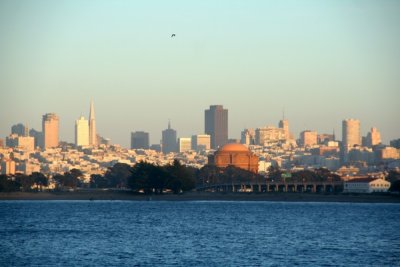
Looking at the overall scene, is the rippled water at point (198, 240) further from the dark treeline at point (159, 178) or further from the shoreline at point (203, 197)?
the dark treeline at point (159, 178)

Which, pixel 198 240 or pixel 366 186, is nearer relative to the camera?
pixel 198 240

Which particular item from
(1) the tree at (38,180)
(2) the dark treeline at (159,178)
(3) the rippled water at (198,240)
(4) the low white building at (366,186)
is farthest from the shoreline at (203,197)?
(3) the rippled water at (198,240)

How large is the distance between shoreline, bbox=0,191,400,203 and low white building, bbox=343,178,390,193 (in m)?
15.1

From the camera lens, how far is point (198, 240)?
2817 inches

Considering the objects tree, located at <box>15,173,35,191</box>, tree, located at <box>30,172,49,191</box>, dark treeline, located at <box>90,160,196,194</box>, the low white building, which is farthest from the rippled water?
tree, located at <box>30,172,49,191</box>

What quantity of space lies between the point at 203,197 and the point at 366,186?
3093 cm

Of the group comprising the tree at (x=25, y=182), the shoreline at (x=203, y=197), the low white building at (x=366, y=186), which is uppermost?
the tree at (x=25, y=182)

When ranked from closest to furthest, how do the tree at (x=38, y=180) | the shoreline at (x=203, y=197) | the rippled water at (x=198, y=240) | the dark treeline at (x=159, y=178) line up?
the rippled water at (x=198, y=240)
the shoreline at (x=203, y=197)
the dark treeline at (x=159, y=178)
the tree at (x=38, y=180)

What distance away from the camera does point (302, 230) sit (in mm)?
82062

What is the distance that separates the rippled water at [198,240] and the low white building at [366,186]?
231 ft

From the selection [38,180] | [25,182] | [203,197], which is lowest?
[203,197]

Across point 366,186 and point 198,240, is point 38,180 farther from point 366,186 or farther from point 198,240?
point 198,240

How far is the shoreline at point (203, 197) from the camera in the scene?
499 ft

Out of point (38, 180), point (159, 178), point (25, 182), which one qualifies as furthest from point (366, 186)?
point (25, 182)
